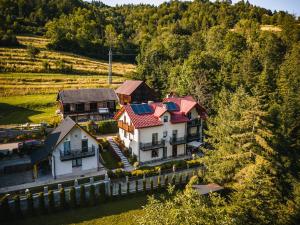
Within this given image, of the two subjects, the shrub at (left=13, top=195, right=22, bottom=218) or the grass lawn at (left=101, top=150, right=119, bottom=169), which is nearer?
the shrub at (left=13, top=195, right=22, bottom=218)

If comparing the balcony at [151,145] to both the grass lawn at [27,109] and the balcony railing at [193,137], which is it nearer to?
the balcony railing at [193,137]

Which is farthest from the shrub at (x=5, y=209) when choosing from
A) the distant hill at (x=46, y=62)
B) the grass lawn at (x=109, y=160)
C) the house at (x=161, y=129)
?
the distant hill at (x=46, y=62)

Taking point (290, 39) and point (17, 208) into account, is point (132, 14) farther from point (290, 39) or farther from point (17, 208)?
point (17, 208)

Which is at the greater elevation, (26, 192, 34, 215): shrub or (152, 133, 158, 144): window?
(152, 133, 158, 144): window

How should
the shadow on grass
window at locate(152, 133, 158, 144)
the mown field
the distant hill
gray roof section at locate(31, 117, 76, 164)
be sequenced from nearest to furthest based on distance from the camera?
gray roof section at locate(31, 117, 76, 164) < window at locate(152, 133, 158, 144) < the shadow on grass < the mown field < the distant hill

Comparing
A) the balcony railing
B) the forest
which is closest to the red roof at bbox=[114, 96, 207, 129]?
the balcony railing

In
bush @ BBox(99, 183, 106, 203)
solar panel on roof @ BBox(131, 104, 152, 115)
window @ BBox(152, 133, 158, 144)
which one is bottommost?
bush @ BBox(99, 183, 106, 203)

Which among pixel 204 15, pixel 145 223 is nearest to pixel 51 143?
pixel 145 223

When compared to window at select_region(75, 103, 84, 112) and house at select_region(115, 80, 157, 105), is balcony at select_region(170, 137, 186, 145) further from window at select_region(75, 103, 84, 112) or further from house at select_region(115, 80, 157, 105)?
window at select_region(75, 103, 84, 112)
